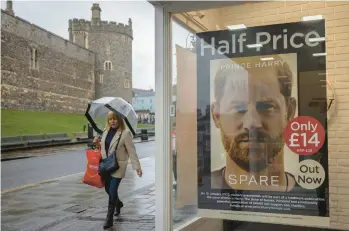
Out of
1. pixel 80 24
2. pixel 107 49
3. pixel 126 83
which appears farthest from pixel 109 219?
pixel 80 24

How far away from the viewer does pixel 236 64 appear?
367 centimetres

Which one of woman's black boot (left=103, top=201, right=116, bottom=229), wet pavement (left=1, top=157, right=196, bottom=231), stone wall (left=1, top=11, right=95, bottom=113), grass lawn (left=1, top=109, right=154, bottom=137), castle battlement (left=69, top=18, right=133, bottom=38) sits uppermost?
castle battlement (left=69, top=18, right=133, bottom=38)

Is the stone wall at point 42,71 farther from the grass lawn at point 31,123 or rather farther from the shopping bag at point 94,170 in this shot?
the shopping bag at point 94,170

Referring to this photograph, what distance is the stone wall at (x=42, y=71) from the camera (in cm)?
4050

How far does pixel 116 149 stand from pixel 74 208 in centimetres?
184

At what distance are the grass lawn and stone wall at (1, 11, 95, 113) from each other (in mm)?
1403

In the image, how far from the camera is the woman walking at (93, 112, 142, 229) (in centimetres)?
530

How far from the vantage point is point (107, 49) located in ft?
203

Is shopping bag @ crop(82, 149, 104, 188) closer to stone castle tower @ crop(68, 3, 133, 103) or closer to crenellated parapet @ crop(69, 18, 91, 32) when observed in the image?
stone castle tower @ crop(68, 3, 133, 103)

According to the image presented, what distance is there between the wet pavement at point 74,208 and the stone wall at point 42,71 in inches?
1310

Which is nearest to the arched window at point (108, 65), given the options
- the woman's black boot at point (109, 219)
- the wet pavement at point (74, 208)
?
the wet pavement at point (74, 208)

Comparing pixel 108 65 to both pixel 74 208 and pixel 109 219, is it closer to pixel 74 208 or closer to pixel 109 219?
pixel 74 208

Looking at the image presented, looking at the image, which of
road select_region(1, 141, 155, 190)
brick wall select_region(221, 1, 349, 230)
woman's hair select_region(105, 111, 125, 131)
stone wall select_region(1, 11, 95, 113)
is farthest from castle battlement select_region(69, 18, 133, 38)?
brick wall select_region(221, 1, 349, 230)

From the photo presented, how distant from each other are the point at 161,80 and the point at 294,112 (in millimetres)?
1270
